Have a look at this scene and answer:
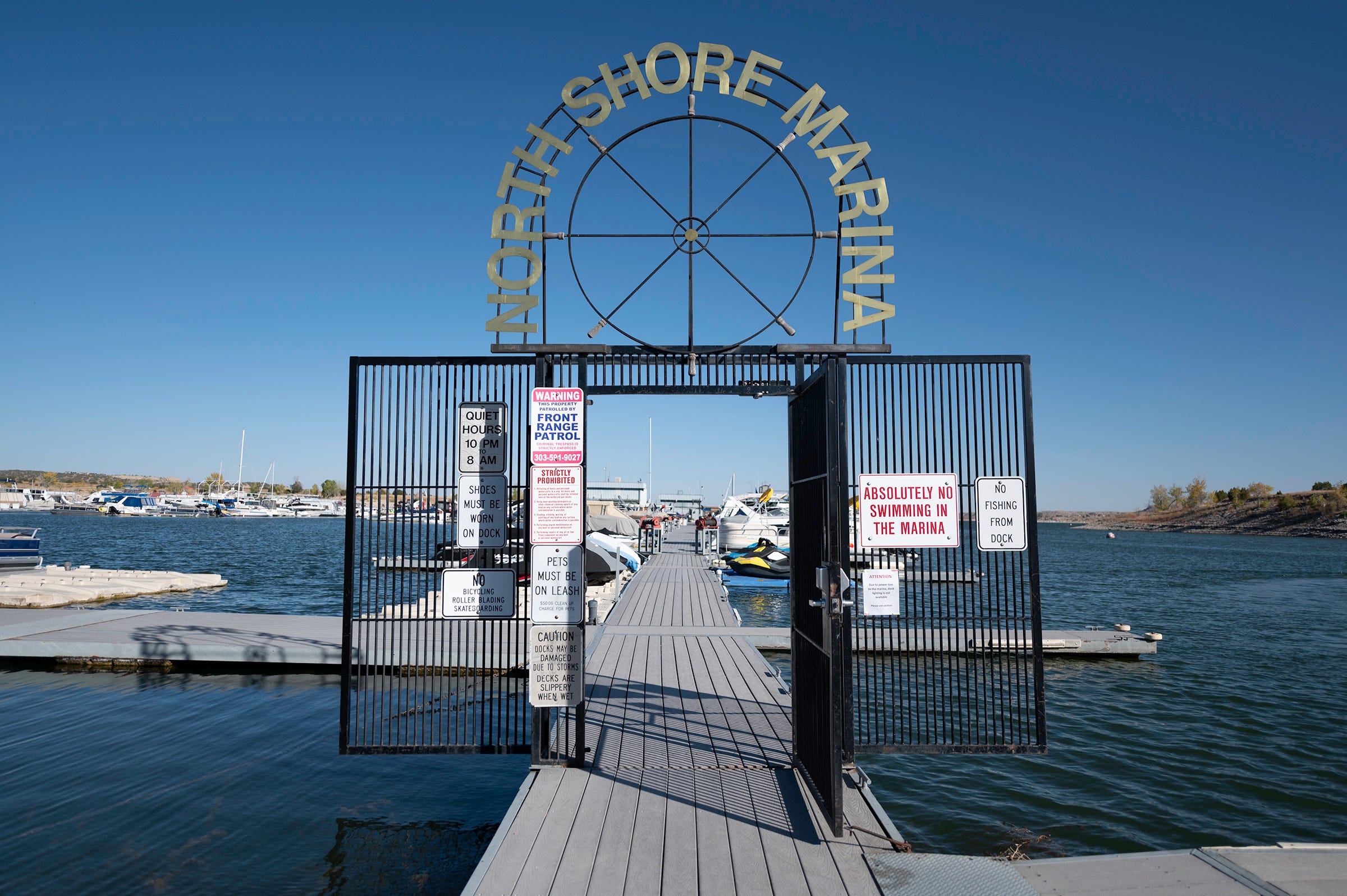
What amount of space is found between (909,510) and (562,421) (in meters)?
2.98

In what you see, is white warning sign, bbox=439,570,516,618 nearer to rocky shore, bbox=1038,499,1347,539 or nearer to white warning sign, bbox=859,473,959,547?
white warning sign, bbox=859,473,959,547

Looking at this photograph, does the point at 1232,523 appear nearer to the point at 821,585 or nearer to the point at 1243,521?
the point at 1243,521

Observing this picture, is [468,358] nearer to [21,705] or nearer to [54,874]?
[54,874]

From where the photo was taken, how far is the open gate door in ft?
15.8

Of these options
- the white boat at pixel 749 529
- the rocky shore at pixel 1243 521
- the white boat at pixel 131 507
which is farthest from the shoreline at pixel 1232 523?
the white boat at pixel 131 507

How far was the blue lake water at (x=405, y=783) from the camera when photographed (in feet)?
19.6

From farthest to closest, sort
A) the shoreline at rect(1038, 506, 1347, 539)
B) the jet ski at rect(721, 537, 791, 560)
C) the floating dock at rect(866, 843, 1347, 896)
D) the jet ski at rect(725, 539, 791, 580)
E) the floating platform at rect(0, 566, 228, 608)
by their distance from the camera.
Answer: the shoreline at rect(1038, 506, 1347, 539) → the jet ski at rect(721, 537, 791, 560) → the jet ski at rect(725, 539, 791, 580) → the floating platform at rect(0, 566, 228, 608) → the floating dock at rect(866, 843, 1347, 896)

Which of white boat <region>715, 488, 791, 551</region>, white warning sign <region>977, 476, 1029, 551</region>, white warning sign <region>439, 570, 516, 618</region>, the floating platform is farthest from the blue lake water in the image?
white boat <region>715, 488, 791, 551</region>

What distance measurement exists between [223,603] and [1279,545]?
86.2 meters

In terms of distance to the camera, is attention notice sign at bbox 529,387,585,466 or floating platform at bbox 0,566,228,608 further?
floating platform at bbox 0,566,228,608

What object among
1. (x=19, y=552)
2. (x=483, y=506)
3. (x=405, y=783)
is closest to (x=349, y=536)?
(x=483, y=506)

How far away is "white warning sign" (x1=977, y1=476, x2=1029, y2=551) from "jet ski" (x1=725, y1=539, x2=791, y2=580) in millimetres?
20183

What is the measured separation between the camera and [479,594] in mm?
6164

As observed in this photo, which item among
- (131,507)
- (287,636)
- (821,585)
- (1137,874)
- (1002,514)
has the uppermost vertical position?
(131,507)
